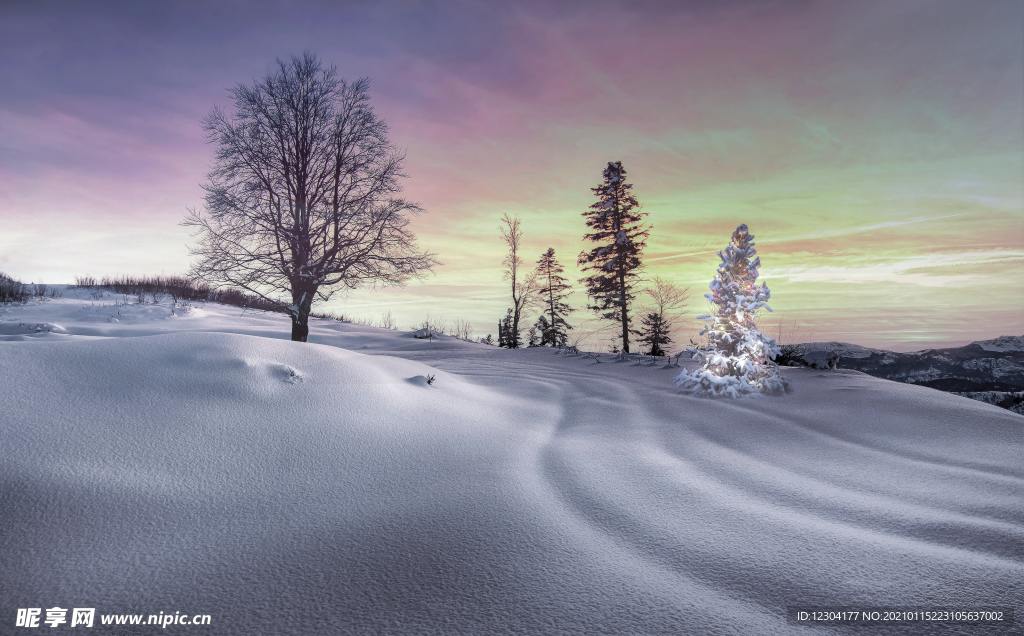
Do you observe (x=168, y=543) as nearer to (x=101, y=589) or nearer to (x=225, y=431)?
(x=101, y=589)

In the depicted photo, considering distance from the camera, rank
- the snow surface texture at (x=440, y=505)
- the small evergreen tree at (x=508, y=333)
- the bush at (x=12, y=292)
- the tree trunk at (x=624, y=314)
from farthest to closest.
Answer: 1. the small evergreen tree at (x=508, y=333)
2. the tree trunk at (x=624, y=314)
3. the bush at (x=12, y=292)
4. the snow surface texture at (x=440, y=505)

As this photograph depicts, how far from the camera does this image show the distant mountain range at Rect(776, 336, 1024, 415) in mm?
9172

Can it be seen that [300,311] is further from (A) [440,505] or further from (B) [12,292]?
(B) [12,292]

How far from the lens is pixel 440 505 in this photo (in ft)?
11.6

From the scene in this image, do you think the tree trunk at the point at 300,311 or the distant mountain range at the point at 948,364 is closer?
the distant mountain range at the point at 948,364

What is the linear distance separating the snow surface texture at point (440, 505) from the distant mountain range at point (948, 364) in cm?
393

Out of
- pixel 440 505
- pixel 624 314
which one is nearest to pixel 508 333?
pixel 624 314

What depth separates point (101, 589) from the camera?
96.0 inches

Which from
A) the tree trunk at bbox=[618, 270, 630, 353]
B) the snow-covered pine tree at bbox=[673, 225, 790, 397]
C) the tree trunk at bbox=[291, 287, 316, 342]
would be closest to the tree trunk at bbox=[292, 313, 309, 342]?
the tree trunk at bbox=[291, 287, 316, 342]

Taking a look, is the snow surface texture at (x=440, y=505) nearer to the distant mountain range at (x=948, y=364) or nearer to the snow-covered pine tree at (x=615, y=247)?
the distant mountain range at (x=948, y=364)

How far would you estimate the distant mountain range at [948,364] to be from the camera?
9.17 meters

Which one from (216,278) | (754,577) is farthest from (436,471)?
(216,278)

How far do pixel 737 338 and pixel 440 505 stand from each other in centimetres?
779

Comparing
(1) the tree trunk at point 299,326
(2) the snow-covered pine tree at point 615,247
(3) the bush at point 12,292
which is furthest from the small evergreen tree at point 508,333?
(3) the bush at point 12,292
